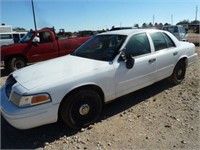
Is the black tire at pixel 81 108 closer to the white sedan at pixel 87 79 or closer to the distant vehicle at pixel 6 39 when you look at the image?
the white sedan at pixel 87 79

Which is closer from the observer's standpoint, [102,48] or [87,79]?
[87,79]

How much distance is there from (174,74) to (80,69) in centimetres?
289

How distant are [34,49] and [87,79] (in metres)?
5.81

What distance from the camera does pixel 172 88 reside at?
5219 mm

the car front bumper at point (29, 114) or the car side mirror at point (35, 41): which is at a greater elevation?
the car side mirror at point (35, 41)

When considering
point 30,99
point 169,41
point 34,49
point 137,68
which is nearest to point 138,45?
point 137,68

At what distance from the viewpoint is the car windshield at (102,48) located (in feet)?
12.8

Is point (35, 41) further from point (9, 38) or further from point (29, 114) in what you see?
point (9, 38)

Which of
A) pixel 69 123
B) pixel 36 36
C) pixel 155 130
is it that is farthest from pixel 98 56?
pixel 36 36

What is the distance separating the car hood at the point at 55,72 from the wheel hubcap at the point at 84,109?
1.74 ft

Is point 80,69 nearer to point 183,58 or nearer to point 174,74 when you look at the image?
point 174,74

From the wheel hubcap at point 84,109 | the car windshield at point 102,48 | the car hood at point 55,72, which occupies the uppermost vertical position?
the car windshield at point 102,48

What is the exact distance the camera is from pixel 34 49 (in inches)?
332

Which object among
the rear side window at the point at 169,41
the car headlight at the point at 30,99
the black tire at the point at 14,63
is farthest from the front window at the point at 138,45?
the black tire at the point at 14,63
